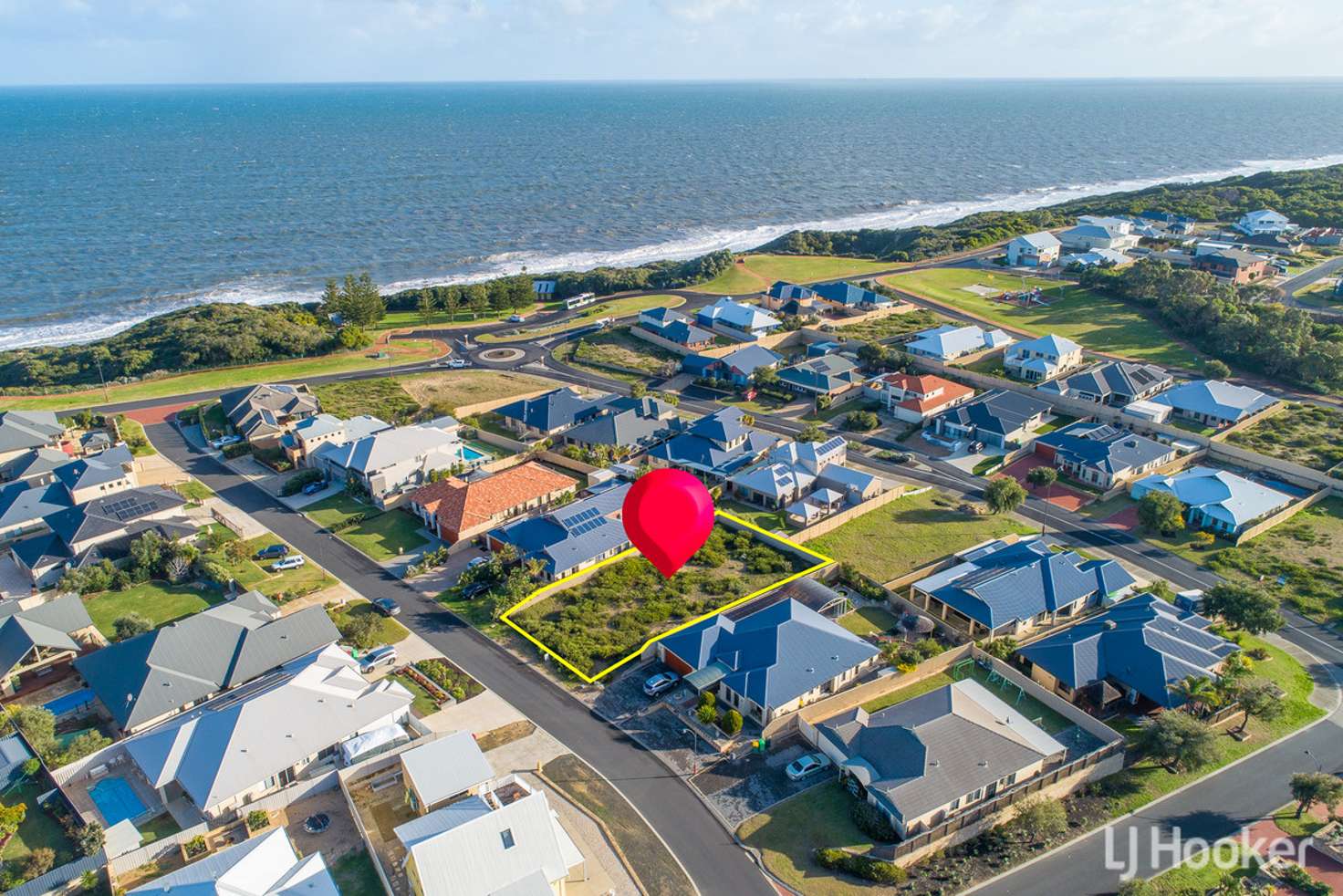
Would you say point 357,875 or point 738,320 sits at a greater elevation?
point 738,320

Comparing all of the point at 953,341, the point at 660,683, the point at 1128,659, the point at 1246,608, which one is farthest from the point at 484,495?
the point at 953,341

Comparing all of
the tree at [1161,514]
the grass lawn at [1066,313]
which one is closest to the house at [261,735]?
the tree at [1161,514]

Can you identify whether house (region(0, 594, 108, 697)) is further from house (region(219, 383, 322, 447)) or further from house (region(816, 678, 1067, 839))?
house (region(816, 678, 1067, 839))

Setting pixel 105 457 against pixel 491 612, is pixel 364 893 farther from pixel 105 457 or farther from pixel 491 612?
pixel 105 457

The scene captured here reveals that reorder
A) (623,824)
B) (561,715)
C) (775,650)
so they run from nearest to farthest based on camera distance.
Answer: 1. (623,824)
2. (561,715)
3. (775,650)

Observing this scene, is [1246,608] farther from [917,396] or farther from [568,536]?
[568,536]

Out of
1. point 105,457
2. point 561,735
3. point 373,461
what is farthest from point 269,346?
point 561,735
